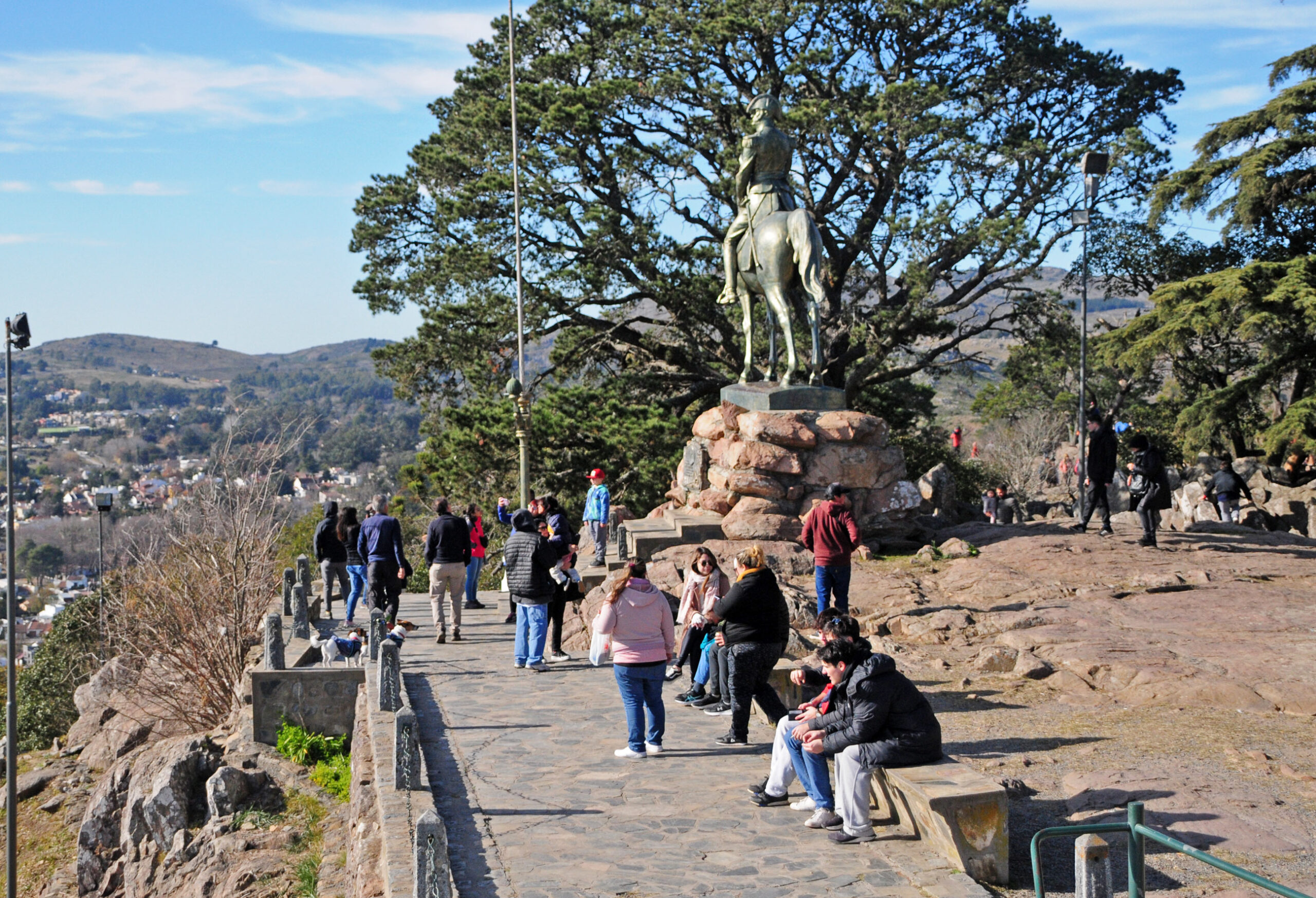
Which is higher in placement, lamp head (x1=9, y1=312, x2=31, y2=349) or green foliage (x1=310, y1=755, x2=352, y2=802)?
lamp head (x1=9, y1=312, x2=31, y2=349)

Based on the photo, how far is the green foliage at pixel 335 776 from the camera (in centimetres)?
1185

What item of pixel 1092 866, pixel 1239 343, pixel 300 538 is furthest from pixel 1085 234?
pixel 300 538

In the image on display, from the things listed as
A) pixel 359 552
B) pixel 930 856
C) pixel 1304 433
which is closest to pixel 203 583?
pixel 359 552

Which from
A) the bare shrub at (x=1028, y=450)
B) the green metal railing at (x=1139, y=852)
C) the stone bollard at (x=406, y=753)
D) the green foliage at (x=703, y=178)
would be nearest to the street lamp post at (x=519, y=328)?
the green foliage at (x=703, y=178)

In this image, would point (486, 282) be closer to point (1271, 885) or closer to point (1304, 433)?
point (1304, 433)

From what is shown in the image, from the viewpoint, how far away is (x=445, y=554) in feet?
44.3

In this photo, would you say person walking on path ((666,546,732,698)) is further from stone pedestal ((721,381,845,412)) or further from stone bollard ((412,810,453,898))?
stone pedestal ((721,381,845,412))

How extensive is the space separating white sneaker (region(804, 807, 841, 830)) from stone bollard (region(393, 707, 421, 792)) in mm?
2585

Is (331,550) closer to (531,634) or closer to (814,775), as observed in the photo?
(531,634)

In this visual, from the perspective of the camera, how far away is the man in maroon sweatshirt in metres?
12.0

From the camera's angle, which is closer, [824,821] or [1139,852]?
[1139,852]

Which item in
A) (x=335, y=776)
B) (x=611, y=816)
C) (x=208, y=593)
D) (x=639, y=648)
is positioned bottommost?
(x=335, y=776)

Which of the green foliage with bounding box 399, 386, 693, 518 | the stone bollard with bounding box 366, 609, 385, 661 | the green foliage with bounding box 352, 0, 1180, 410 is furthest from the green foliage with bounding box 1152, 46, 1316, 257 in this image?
the stone bollard with bounding box 366, 609, 385, 661

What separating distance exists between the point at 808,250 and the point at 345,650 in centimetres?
817
